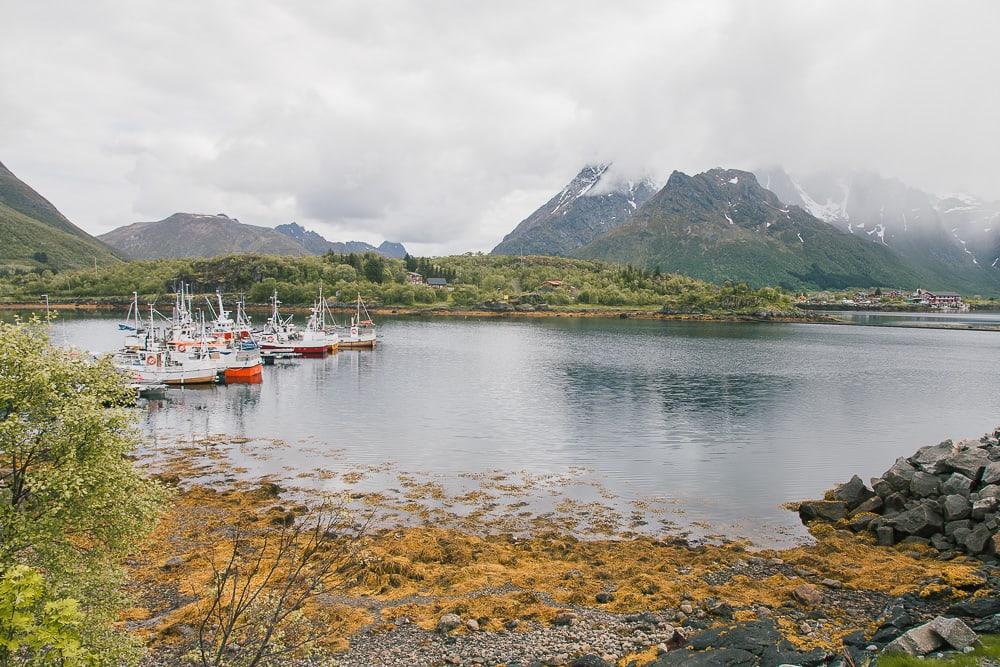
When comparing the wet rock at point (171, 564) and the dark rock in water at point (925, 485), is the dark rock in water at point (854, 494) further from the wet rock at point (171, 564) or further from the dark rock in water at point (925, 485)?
the wet rock at point (171, 564)

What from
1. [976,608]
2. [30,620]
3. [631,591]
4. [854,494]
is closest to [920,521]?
[854,494]

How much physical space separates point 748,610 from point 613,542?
7.21 meters

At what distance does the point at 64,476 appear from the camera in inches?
493

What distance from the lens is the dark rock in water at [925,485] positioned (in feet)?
86.0

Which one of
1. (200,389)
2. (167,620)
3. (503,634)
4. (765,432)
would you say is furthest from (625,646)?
(200,389)

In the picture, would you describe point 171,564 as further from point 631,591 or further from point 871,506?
point 871,506

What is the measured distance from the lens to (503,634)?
672 inches

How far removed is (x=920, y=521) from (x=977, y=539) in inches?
94.7

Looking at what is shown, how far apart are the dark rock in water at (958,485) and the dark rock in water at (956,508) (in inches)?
26.4

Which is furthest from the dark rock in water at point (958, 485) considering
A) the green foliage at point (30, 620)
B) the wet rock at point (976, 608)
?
the green foliage at point (30, 620)

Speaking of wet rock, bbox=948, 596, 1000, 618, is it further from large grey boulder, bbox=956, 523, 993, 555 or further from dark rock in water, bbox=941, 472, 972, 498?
dark rock in water, bbox=941, 472, 972, 498

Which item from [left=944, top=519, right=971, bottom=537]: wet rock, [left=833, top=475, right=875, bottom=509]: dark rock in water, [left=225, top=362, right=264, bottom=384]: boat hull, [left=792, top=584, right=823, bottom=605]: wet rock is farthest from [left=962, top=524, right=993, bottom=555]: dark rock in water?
[left=225, top=362, right=264, bottom=384]: boat hull

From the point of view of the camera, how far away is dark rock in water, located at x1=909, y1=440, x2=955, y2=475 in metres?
27.3

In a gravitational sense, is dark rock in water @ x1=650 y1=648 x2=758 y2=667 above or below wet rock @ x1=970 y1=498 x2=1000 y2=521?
below
